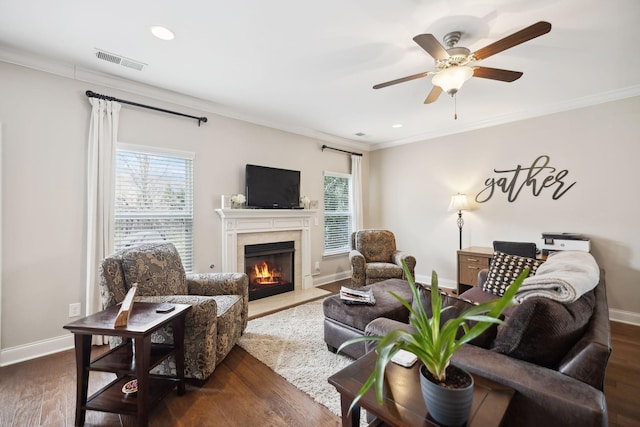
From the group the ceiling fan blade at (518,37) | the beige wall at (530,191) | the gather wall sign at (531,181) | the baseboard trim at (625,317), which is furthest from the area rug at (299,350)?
the baseboard trim at (625,317)

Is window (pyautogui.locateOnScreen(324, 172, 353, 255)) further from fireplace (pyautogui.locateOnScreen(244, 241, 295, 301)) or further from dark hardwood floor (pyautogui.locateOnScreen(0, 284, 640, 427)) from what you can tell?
dark hardwood floor (pyautogui.locateOnScreen(0, 284, 640, 427))

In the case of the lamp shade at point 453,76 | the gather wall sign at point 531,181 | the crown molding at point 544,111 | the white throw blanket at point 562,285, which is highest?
the crown molding at point 544,111

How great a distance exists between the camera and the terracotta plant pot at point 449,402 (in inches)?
34.2

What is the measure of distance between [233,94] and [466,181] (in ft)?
12.2

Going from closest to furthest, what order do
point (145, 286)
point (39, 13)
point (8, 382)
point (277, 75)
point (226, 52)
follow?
1. point (39, 13)
2. point (8, 382)
3. point (145, 286)
4. point (226, 52)
5. point (277, 75)

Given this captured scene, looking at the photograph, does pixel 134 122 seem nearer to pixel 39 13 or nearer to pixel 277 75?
pixel 39 13

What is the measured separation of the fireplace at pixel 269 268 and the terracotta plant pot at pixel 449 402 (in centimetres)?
336

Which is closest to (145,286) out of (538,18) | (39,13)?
(39,13)

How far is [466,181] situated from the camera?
4.46 m

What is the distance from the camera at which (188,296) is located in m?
2.16

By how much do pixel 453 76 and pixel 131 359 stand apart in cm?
298

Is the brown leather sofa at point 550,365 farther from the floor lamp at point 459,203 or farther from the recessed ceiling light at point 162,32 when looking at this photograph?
the floor lamp at point 459,203

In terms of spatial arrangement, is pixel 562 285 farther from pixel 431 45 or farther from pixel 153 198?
pixel 153 198

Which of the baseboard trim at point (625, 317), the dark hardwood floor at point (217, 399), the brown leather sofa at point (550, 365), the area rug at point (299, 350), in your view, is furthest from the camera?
the baseboard trim at point (625, 317)
